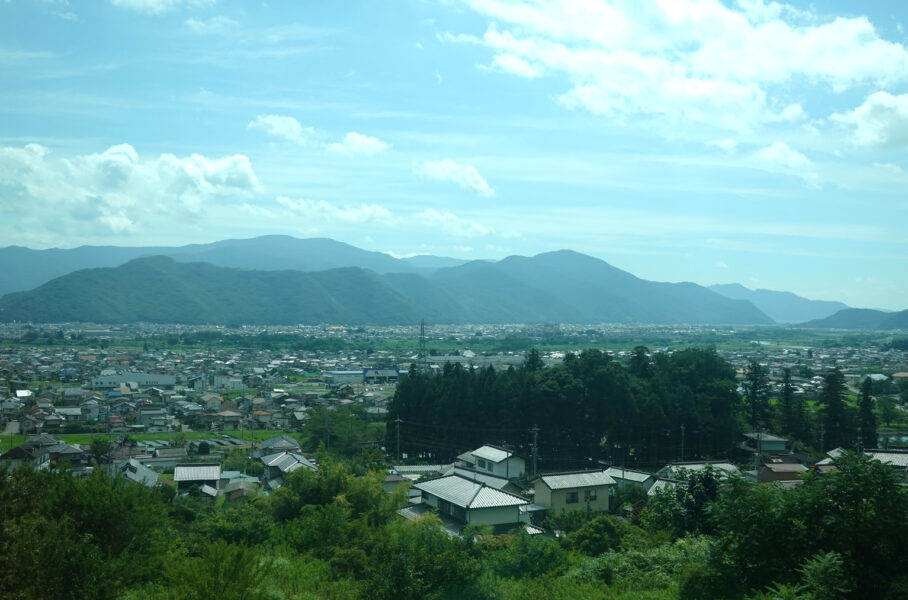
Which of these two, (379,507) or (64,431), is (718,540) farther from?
(64,431)

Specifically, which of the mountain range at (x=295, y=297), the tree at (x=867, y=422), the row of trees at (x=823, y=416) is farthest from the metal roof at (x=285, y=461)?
the mountain range at (x=295, y=297)

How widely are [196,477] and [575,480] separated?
9.90 metres

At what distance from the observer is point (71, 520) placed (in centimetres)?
710

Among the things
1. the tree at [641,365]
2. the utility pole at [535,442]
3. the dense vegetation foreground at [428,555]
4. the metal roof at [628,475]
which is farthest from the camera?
the tree at [641,365]

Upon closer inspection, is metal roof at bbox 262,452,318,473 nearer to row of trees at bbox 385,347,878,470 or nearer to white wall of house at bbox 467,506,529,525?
row of trees at bbox 385,347,878,470

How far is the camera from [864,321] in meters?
153

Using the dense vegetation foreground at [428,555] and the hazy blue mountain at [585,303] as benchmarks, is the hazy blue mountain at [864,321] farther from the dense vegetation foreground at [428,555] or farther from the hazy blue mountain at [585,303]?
the dense vegetation foreground at [428,555]

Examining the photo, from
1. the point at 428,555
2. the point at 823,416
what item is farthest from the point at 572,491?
the point at 823,416

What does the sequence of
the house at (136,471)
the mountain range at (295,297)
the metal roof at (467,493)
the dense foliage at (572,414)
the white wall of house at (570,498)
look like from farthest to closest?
the mountain range at (295,297) → the dense foliage at (572,414) → the house at (136,471) → the white wall of house at (570,498) → the metal roof at (467,493)

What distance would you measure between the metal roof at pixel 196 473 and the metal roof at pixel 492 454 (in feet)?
23.4

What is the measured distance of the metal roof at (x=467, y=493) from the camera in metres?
13.5

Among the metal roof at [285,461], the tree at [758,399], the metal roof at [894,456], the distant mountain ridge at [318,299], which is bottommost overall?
the metal roof at [285,461]

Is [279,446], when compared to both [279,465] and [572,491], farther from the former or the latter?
[572,491]

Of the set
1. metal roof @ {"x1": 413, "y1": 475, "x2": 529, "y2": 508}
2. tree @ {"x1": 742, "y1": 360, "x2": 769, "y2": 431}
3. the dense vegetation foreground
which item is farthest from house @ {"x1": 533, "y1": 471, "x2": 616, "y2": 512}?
tree @ {"x1": 742, "y1": 360, "x2": 769, "y2": 431}
